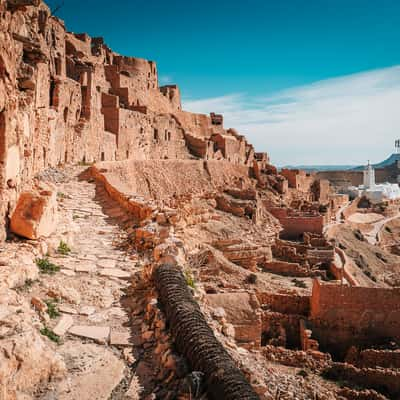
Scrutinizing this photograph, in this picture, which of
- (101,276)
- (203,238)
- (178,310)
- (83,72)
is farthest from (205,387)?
(83,72)

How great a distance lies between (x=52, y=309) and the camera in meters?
4.11

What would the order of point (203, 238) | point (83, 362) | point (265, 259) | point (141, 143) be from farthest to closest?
point (141, 143) < point (265, 259) < point (203, 238) < point (83, 362)

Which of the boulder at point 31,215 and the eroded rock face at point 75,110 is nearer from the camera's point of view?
the eroded rock face at point 75,110

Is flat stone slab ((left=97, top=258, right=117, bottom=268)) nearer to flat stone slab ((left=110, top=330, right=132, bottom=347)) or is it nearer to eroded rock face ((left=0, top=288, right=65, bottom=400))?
flat stone slab ((left=110, top=330, right=132, bottom=347))

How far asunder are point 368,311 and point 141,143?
17.9 m

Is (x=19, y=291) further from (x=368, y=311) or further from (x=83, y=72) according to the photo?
(x=83, y=72)

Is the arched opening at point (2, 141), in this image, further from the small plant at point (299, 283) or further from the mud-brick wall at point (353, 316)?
the small plant at point (299, 283)

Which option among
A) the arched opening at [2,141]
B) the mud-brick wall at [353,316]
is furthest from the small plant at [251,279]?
the arched opening at [2,141]

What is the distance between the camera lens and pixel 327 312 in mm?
11578

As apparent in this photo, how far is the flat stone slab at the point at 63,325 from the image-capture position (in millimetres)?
3770

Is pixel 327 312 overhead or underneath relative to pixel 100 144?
underneath

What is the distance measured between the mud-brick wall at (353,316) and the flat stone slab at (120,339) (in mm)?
8667

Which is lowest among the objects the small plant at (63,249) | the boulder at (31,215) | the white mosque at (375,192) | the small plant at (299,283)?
the small plant at (299,283)

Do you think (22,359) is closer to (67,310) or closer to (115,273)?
(67,310)
